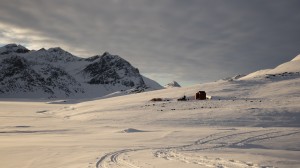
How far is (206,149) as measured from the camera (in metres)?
17.4

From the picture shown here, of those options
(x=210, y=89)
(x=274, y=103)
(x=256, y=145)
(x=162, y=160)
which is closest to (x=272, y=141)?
(x=256, y=145)

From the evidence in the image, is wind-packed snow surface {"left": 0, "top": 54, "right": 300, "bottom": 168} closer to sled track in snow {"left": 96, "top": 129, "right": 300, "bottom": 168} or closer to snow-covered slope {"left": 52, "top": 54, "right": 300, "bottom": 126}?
sled track in snow {"left": 96, "top": 129, "right": 300, "bottom": 168}

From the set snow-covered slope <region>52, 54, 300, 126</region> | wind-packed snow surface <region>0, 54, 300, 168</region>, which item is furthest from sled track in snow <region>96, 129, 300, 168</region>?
snow-covered slope <region>52, 54, 300, 126</region>

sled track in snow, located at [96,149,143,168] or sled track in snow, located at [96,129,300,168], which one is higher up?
sled track in snow, located at [96,129,300,168]

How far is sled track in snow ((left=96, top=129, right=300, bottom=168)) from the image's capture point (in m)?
13.2

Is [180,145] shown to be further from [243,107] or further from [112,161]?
[243,107]

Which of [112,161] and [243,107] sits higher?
[243,107]

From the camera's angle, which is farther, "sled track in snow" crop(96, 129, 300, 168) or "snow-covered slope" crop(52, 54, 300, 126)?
"snow-covered slope" crop(52, 54, 300, 126)

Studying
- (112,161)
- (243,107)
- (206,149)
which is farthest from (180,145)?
(243,107)

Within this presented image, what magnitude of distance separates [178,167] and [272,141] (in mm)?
10856

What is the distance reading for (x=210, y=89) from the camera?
65688 mm

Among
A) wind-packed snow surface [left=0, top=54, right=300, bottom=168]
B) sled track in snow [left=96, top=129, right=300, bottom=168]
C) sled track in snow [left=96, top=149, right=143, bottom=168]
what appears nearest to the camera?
sled track in snow [left=96, top=129, right=300, bottom=168]

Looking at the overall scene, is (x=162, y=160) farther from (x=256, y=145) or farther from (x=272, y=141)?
(x=272, y=141)

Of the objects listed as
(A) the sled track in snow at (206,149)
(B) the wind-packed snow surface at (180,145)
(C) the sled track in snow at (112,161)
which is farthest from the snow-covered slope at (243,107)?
(C) the sled track in snow at (112,161)
